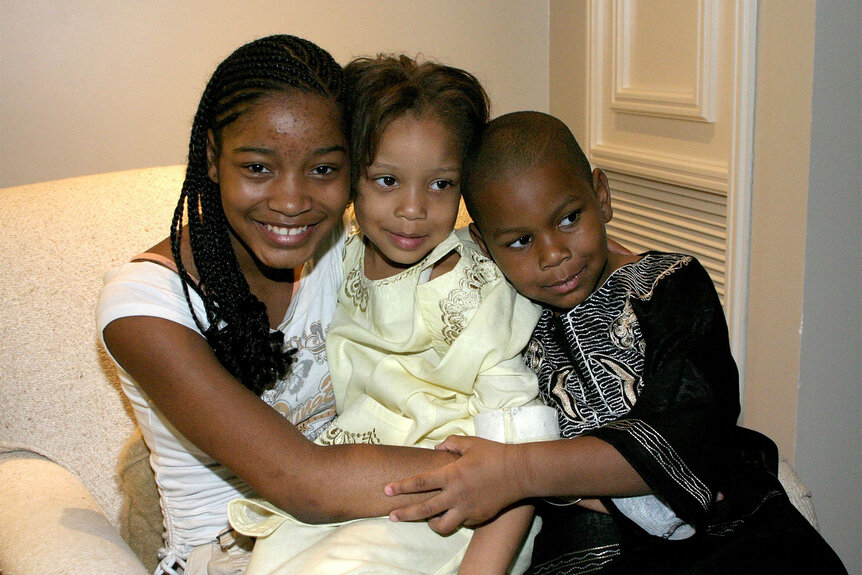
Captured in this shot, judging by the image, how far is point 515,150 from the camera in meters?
1.21

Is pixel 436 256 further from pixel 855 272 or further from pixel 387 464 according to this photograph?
pixel 855 272

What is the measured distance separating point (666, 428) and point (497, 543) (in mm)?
272

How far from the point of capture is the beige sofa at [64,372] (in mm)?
1391

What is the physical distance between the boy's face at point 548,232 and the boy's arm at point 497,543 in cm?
32

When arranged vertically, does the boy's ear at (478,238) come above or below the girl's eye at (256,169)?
below

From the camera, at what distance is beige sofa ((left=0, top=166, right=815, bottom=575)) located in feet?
4.56

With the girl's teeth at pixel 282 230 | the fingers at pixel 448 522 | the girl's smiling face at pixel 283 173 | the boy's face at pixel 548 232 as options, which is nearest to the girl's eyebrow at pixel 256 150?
the girl's smiling face at pixel 283 173

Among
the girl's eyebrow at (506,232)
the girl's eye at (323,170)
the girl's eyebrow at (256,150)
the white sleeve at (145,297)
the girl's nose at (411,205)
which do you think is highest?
the girl's eyebrow at (256,150)

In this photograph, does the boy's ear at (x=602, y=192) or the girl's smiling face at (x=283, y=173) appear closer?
the girl's smiling face at (x=283, y=173)


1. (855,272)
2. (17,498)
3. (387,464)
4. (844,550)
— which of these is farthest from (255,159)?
(844,550)

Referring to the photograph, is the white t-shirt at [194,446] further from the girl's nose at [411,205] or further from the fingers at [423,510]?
the fingers at [423,510]

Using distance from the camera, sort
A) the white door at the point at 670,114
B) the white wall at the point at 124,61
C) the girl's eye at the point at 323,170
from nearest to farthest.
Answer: the girl's eye at the point at 323,170, the white door at the point at 670,114, the white wall at the point at 124,61

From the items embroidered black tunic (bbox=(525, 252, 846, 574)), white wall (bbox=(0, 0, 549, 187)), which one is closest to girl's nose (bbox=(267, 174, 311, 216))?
embroidered black tunic (bbox=(525, 252, 846, 574))

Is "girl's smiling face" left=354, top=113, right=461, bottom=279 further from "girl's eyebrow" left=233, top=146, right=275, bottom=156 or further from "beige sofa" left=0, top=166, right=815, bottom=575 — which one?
"beige sofa" left=0, top=166, right=815, bottom=575
